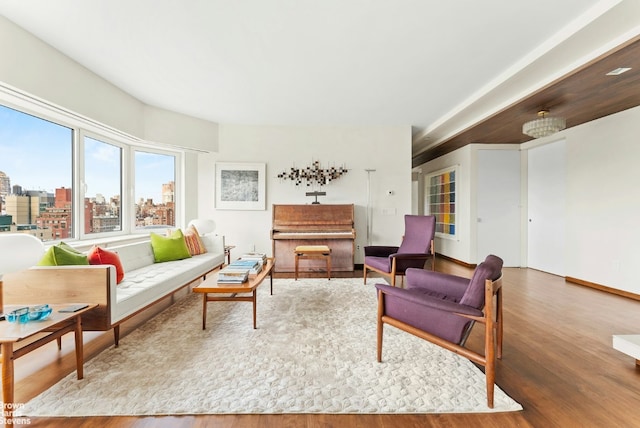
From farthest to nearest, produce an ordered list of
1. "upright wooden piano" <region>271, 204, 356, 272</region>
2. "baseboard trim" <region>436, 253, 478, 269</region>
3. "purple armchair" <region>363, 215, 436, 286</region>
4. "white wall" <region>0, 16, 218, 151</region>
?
1. "baseboard trim" <region>436, 253, 478, 269</region>
2. "upright wooden piano" <region>271, 204, 356, 272</region>
3. "purple armchair" <region>363, 215, 436, 286</region>
4. "white wall" <region>0, 16, 218, 151</region>

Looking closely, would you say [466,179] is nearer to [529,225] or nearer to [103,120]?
[529,225]

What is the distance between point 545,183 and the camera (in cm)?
491

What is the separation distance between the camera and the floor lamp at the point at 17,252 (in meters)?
1.39

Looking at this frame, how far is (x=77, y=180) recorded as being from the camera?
3469 millimetres

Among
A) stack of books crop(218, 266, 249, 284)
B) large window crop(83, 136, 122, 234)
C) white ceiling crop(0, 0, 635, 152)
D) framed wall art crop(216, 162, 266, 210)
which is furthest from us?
framed wall art crop(216, 162, 266, 210)

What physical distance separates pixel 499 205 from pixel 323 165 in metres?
3.63

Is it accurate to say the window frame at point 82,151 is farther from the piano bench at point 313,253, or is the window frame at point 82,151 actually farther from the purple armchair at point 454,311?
the purple armchair at point 454,311

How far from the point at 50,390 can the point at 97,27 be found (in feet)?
9.30

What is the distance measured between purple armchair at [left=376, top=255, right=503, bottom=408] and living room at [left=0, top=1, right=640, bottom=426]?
10.3 feet

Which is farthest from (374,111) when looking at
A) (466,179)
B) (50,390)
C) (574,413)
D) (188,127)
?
(50,390)

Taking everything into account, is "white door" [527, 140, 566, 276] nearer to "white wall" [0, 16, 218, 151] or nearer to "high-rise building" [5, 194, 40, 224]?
"white wall" [0, 16, 218, 151]

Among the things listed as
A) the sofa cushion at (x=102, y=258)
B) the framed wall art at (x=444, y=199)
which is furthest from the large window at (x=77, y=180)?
the framed wall art at (x=444, y=199)

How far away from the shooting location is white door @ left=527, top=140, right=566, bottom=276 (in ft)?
15.2

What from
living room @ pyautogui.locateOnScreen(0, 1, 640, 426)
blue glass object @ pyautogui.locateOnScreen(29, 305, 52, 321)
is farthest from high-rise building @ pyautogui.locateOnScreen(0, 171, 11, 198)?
blue glass object @ pyautogui.locateOnScreen(29, 305, 52, 321)
